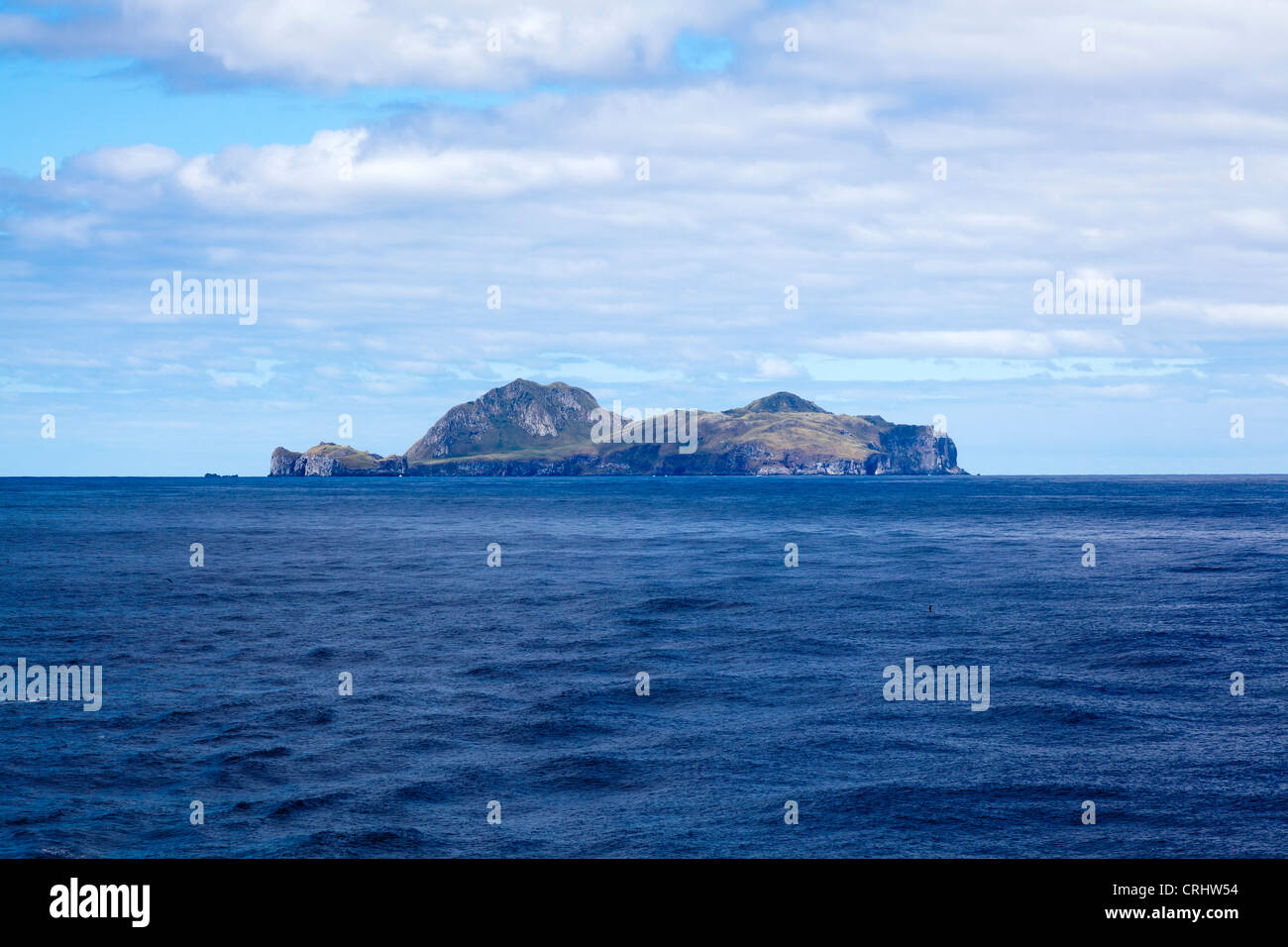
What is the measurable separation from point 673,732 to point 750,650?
53.7 feet

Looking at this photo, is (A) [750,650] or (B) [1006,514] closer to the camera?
(A) [750,650]

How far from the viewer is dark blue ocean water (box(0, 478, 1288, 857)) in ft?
87.4

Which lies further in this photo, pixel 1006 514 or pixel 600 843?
pixel 1006 514

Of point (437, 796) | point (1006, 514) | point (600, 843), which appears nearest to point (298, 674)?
point (437, 796)

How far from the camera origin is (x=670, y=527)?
149875 millimetres

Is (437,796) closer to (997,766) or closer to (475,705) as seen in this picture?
(475,705)

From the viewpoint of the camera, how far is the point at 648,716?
3838cm

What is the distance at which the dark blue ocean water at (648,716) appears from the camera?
26.6 m

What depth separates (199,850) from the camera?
25094mm

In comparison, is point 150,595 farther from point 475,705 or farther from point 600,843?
point 600,843

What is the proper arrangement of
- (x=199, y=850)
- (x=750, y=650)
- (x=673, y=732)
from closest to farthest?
(x=199, y=850)
(x=673, y=732)
(x=750, y=650)

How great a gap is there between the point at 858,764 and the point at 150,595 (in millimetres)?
59798

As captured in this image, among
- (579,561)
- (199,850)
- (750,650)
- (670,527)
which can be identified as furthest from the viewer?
(670,527)

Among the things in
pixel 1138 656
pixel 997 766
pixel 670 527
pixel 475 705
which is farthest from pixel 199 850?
pixel 670 527
